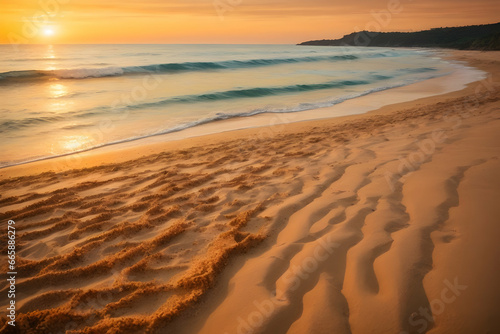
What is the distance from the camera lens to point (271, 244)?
2633 millimetres

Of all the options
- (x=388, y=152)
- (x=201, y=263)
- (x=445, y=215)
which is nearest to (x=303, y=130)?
(x=388, y=152)

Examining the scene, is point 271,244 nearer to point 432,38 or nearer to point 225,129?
point 225,129

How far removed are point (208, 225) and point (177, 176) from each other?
1.77m

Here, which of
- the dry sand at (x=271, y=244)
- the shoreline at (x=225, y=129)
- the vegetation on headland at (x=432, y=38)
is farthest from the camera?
the vegetation on headland at (x=432, y=38)

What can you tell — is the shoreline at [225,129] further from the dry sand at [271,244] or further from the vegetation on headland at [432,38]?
the vegetation on headland at [432,38]

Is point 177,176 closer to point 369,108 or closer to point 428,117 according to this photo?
point 428,117

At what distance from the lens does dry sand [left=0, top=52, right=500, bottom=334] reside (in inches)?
73.5

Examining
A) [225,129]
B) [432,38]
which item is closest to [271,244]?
[225,129]

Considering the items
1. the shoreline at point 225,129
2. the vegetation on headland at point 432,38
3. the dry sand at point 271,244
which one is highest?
the vegetation on headland at point 432,38

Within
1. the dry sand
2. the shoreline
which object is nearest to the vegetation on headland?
the shoreline

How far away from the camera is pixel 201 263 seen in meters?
2.41

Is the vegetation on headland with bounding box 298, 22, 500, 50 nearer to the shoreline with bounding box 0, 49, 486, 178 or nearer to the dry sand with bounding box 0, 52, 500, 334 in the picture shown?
the shoreline with bounding box 0, 49, 486, 178

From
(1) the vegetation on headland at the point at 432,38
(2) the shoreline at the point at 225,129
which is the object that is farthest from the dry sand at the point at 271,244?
(1) the vegetation on headland at the point at 432,38

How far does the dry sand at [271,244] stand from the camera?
1866mm
